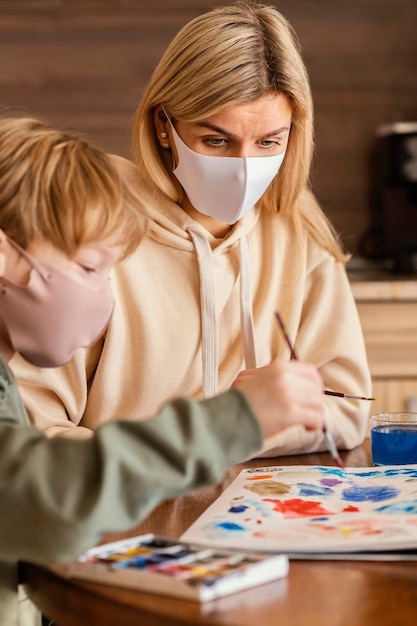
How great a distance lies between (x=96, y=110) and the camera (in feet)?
11.0

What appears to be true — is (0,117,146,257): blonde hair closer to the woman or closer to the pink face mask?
the pink face mask

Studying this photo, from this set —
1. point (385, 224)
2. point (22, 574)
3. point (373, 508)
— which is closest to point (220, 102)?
point (373, 508)

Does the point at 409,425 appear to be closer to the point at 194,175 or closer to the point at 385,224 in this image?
the point at 194,175

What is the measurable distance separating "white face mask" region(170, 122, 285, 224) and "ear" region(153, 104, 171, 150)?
4 cm

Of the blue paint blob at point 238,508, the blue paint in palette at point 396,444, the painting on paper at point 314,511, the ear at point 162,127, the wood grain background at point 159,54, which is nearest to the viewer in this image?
the painting on paper at point 314,511

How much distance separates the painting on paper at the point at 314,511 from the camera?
39.7 inches

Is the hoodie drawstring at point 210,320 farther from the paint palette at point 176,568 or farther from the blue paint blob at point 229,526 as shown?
the paint palette at point 176,568

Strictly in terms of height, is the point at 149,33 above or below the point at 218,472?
above

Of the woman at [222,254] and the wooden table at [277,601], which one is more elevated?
the woman at [222,254]

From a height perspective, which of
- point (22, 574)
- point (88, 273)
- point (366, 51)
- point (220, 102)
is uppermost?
point (366, 51)

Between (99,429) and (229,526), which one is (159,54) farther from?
(99,429)

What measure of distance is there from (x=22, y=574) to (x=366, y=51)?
2726 mm

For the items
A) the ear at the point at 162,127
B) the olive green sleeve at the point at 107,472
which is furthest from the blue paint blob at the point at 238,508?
the ear at the point at 162,127

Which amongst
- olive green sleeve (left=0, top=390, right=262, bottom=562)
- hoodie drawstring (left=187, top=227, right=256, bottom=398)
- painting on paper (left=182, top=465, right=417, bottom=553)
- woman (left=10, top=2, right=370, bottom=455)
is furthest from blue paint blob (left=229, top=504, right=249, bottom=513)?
hoodie drawstring (left=187, top=227, right=256, bottom=398)
